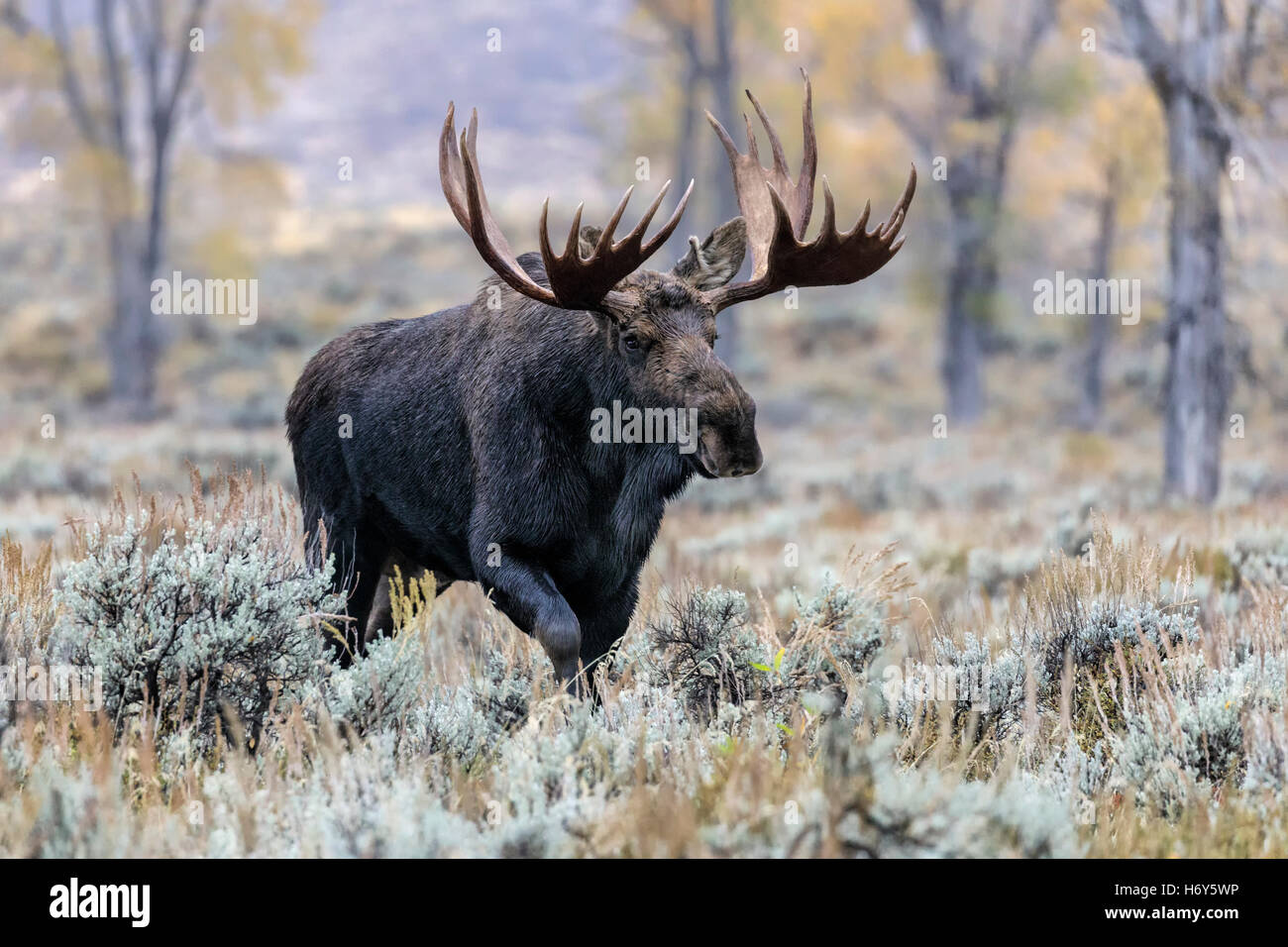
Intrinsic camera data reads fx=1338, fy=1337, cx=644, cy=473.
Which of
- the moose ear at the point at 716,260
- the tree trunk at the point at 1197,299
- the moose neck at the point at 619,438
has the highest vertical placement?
the tree trunk at the point at 1197,299

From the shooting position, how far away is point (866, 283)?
45.1 m

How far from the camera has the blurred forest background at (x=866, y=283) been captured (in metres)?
12.0

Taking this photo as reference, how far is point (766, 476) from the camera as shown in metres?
16.6

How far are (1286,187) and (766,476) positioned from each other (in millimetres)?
7268

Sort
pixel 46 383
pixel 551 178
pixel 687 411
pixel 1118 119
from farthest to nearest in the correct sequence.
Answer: pixel 551 178, pixel 46 383, pixel 1118 119, pixel 687 411

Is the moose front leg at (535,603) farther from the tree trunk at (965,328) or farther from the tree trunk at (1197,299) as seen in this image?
the tree trunk at (965,328)

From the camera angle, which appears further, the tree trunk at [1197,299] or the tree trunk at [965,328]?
the tree trunk at [965,328]

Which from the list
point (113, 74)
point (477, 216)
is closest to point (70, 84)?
point (113, 74)
